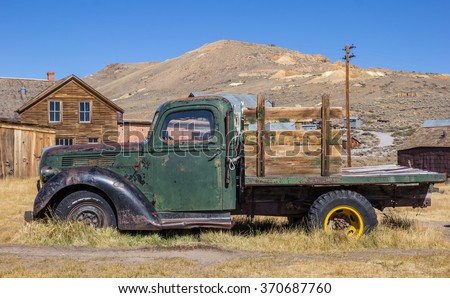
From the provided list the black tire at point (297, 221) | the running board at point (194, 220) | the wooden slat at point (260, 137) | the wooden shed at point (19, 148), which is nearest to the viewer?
the wooden slat at point (260, 137)

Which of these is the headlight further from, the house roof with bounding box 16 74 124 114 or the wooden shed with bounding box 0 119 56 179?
the house roof with bounding box 16 74 124 114

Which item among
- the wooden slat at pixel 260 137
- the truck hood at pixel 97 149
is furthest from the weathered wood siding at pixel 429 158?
the truck hood at pixel 97 149

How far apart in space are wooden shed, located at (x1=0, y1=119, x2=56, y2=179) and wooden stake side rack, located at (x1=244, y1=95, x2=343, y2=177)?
1697 centimetres

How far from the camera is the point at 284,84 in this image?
294 feet

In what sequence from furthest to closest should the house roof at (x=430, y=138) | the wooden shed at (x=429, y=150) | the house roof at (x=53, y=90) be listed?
the house roof at (x=430, y=138) → the wooden shed at (x=429, y=150) → the house roof at (x=53, y=90)

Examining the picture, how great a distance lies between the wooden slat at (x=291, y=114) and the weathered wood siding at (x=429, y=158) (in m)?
22.5

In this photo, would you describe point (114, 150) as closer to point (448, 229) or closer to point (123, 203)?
point (123, 203)

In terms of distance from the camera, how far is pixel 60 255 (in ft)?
21.0

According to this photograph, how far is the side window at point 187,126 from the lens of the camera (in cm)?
725

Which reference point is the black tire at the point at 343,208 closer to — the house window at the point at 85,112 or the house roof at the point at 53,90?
the house roof at the point at 53,90

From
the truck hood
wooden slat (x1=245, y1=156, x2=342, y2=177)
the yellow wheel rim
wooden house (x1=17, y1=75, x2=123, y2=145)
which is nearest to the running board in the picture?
wooden slat (x1=245, y1=156, x2=342, y2=177)

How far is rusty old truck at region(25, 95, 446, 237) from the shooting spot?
7027 millimetres
